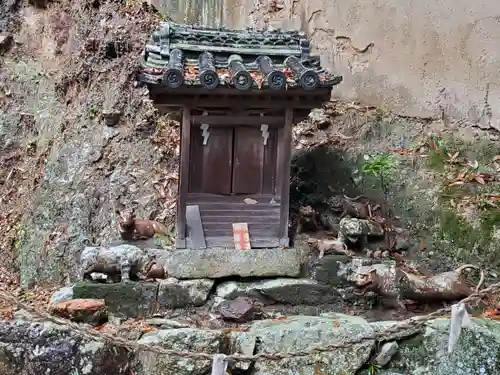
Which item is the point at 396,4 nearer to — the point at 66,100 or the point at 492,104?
the point at 492,104

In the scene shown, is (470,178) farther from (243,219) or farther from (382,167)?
(243,219)

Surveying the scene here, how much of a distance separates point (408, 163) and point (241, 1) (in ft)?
19.1

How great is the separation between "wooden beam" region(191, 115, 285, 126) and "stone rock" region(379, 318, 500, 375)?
9.33 ft

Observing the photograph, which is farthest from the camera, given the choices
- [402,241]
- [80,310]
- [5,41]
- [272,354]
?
[5,41]

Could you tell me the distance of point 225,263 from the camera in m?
A: 5.79

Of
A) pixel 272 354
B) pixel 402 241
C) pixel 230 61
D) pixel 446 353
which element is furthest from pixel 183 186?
pixel 446 353

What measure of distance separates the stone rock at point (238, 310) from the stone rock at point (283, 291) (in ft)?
0.66

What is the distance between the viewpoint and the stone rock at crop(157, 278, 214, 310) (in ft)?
18.0

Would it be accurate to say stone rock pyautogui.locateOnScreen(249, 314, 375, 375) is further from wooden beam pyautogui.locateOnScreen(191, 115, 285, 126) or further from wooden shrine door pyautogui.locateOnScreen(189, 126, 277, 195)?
wooden beam pyautogui.locateOnScreen(191, 115, 285, 126)

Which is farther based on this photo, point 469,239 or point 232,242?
point 469,239

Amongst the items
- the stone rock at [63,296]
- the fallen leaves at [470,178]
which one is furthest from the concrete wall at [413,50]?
the stone rock at [63,296]

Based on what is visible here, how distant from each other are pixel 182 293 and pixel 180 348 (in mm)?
918

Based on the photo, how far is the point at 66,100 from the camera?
1306cm

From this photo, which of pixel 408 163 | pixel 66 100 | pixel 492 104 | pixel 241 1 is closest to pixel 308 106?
pixel 408 163
